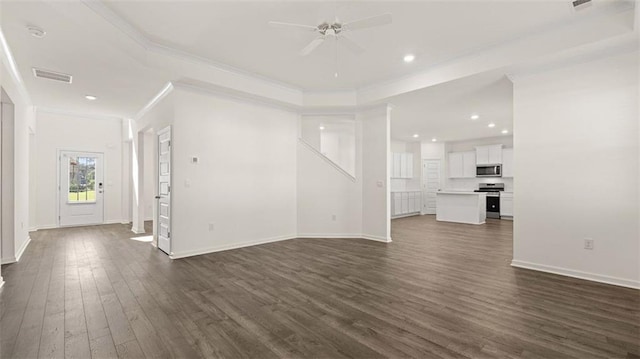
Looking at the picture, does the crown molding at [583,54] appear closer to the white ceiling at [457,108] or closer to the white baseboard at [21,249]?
the white ceiling at [457,108]

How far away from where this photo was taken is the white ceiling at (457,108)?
465 cm

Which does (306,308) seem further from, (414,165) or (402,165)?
(414,165)

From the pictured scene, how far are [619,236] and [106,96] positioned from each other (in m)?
8.23

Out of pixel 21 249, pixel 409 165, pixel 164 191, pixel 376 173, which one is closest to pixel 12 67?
pixel 164 191

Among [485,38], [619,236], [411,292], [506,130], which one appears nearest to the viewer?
[411,292]

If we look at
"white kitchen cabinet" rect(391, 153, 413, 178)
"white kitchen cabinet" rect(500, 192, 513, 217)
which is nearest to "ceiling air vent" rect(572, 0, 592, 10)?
"white kitchen cabinet" rect(391, 153, 413, 178)

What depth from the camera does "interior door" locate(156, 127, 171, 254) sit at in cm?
473

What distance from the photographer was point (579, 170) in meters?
3.61

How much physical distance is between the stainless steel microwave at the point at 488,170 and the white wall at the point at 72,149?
11.7 m

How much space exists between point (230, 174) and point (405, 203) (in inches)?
278

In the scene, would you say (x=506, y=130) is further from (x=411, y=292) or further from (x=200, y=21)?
(x=200, y=21)

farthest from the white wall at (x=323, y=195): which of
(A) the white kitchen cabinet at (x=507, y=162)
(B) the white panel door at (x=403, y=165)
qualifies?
(A) the white kitchen cabinet at (x=507, y=162)

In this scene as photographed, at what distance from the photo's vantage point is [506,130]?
8773 millimetres

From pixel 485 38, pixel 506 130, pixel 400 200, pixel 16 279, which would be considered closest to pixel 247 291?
pixel 16 279
